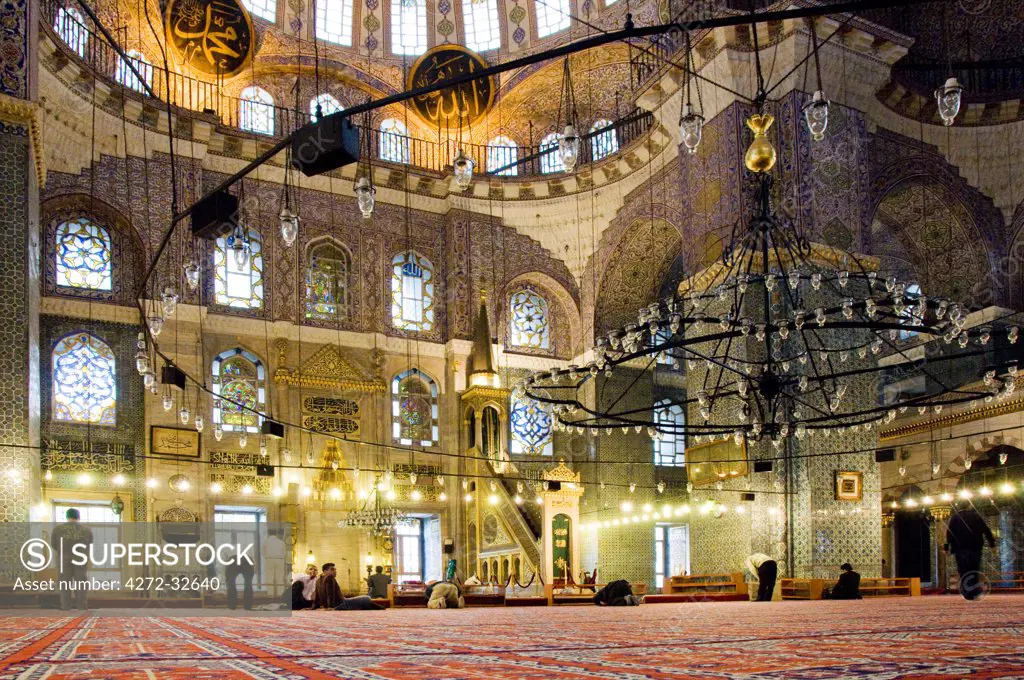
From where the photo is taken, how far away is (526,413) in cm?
1498

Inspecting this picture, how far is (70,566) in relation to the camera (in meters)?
8.54

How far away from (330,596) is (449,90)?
8.17m

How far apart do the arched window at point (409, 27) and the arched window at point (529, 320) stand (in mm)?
4284

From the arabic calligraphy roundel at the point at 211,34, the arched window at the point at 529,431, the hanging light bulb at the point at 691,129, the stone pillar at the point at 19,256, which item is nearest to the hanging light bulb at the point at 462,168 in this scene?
the hanging light bulb at the point at 691,129

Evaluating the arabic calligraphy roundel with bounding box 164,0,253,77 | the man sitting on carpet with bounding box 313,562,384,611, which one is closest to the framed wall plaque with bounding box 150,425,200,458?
the man sitting on carpet with bounding box 313,562,384,611

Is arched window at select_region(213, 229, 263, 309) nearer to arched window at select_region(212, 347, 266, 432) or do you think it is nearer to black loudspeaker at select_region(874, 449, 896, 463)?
arched window at select_region(212, 347, 266, 432)

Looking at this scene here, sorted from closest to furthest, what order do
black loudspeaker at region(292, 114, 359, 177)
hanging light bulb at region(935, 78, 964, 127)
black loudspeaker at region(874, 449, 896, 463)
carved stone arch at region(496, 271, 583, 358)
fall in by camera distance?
black loudspeaker at region(292, 114, 359, 177) → hanging light bulb at region(935, 78, 964, 127) → black loudspeaker at region(874, 449, 896, 463) → carved stone arch at region(496, 271, 583, 358)

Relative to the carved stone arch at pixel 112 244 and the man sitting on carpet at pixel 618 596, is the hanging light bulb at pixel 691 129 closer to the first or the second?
the man sitting on carpet at pixel 618 596

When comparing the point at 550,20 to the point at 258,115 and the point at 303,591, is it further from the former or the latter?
the point at 303,591

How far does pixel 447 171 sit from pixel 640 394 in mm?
4395

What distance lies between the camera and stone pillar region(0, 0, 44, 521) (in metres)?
8.27

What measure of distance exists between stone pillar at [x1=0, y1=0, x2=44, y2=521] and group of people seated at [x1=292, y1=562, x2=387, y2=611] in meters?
2.67

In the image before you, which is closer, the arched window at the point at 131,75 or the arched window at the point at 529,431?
the arched window at the point at 131,75

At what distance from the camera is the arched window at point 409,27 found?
15.9m
